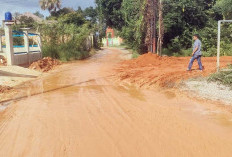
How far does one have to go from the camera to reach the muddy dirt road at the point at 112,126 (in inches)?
161

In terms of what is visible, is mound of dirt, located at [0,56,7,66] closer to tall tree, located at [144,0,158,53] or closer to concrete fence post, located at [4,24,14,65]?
concrete fence post, located at [4,24,14,65]

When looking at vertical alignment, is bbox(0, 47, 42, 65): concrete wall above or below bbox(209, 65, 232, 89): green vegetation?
above

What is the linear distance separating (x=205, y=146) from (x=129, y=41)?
21.7 meters

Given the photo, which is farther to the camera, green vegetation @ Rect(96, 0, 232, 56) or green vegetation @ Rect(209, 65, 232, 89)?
green vegetation @ Rect(96, 0, 232, 56)

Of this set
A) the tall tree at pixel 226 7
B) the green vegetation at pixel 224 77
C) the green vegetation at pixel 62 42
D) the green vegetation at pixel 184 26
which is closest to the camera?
the green vegetation at pixel 224 77

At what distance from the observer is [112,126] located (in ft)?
16.8

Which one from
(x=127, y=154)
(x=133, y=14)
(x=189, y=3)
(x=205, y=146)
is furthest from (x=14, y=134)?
(x=189, y=3)

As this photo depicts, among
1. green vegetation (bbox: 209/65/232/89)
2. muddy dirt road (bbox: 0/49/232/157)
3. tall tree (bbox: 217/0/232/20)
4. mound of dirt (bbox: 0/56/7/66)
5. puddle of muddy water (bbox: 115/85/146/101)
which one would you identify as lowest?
muddy dirt road (bbox: 0/49/232/157)

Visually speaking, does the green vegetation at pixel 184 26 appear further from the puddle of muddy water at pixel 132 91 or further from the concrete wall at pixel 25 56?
the puddle of muddy water at pixel 132 91

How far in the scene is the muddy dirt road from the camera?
4.10 meters

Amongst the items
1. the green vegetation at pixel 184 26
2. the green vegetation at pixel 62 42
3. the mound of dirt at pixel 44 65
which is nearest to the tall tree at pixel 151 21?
the green vegetation at pixel 184 26

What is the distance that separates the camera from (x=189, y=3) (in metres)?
24.2

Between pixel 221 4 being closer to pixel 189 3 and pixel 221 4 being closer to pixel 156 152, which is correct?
pixel 189 3

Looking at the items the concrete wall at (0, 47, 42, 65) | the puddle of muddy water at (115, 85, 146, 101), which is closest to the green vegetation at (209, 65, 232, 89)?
the puddle of muddy water at (115, 85, 146, 101)
